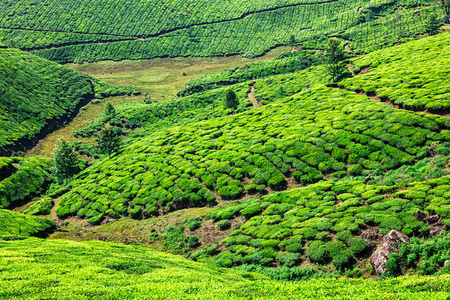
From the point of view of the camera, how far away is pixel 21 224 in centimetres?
5053

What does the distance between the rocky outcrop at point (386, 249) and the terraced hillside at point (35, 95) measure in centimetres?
11248

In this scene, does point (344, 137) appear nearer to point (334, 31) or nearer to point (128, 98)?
point (128, 98)

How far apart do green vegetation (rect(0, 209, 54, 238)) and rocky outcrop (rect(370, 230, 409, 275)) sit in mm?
50749

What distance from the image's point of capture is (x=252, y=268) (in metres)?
33.0

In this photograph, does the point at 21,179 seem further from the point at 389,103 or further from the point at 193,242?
the point at 389,103

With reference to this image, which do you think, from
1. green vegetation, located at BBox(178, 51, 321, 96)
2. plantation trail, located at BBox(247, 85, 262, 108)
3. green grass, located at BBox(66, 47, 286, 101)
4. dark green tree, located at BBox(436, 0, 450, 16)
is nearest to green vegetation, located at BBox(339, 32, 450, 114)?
plantation trail, located at BBox(247, 85, 262, 108)

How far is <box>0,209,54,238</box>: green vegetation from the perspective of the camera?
46.8 m

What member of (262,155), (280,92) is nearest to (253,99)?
(280,92)

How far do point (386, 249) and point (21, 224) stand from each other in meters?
57.4

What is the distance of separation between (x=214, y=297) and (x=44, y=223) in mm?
51855

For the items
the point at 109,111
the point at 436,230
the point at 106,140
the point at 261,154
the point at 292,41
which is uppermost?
the point at 292,41

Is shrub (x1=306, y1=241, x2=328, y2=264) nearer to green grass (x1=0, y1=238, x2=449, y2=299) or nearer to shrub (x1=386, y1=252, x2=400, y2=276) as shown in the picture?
shrub (x1=386, y1=252, x2=400, y2=276)

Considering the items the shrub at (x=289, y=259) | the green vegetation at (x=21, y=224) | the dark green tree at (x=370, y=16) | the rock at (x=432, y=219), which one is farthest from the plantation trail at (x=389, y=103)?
the dark green tree at (x=370, y=16)

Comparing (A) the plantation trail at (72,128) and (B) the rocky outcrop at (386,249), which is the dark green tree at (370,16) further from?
(B) the rocky outcrop at (386,249)
